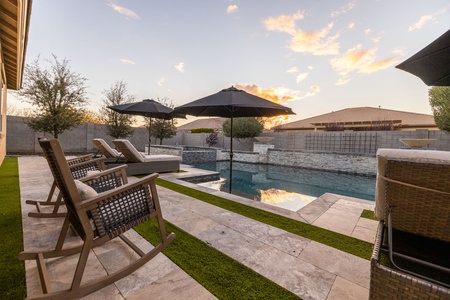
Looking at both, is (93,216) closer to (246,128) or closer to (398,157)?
(398,157)

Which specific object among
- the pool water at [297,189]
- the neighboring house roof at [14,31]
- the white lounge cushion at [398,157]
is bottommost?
the pool water at [297,189]

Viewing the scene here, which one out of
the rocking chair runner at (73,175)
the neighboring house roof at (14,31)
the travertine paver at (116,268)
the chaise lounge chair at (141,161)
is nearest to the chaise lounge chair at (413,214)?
the travertine paver at (116,268)

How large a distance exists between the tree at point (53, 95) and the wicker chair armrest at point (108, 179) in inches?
428

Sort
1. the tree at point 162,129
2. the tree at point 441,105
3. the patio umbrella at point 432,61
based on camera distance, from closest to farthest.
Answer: the patio umbrella at point 432,61
the tree at point 441,105
the tree at point 162,129

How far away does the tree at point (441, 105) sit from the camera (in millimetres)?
9031

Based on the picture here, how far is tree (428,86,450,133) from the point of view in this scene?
9.03 m

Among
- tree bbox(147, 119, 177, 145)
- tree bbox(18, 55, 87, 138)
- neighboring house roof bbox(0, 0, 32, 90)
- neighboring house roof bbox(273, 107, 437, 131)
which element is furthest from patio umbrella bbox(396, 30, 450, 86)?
neighboring house roof bbox(273, 107, 437, 131)

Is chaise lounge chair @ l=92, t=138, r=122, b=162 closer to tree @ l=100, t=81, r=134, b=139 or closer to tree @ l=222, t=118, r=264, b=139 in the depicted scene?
tree @ l=100, t=81, r=134, b=139

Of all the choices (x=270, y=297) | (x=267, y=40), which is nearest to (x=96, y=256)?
(x=270, y=297)

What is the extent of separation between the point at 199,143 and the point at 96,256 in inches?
707

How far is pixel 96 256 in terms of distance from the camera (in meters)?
2.03

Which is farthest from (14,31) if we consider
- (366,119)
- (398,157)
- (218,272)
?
(366,119)

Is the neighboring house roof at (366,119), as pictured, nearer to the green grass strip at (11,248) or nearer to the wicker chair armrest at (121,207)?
the wicker chair armrest at (121,207)

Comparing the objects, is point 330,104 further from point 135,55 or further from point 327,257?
point 327,257
